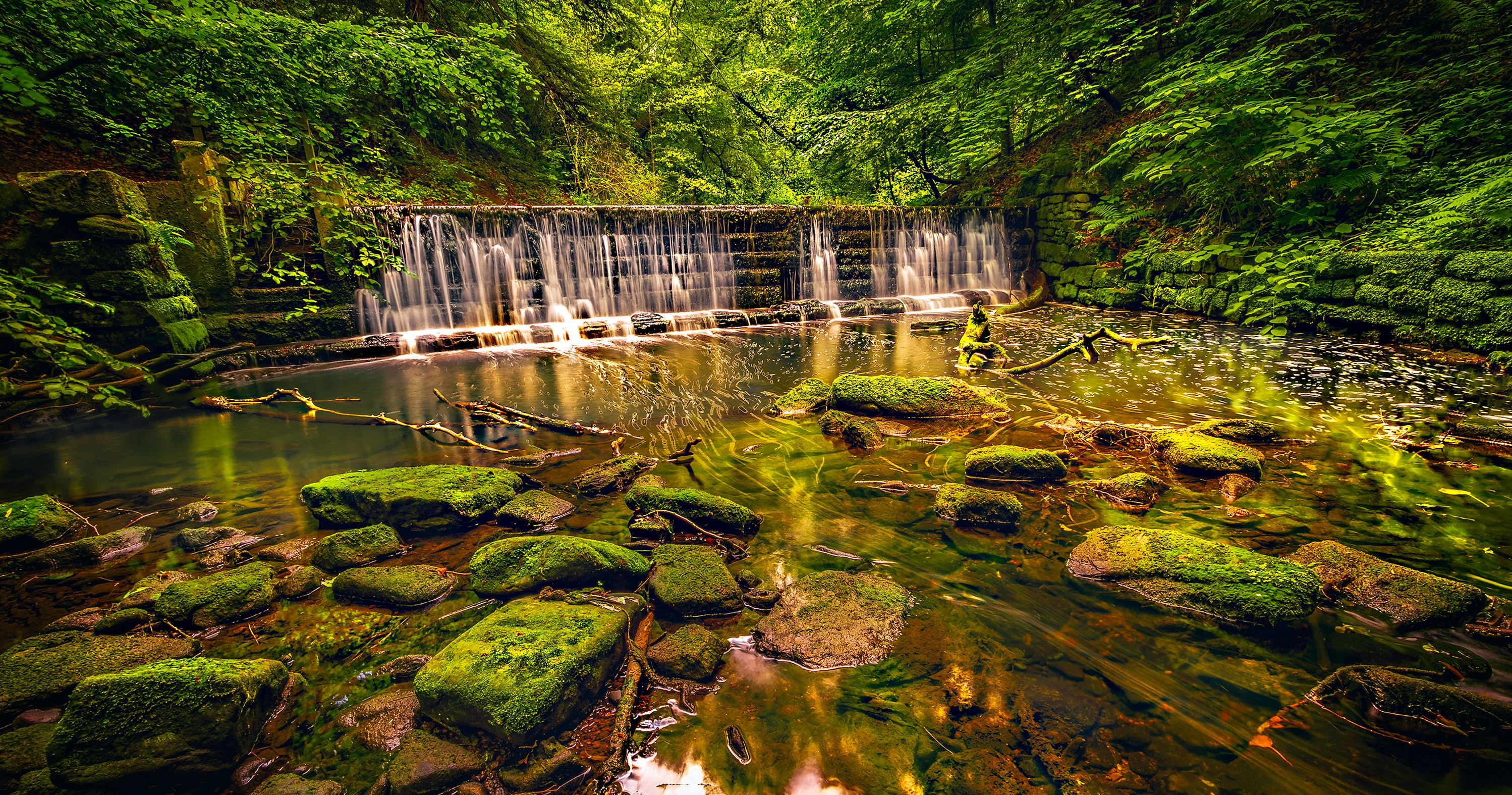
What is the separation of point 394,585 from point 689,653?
175 cm

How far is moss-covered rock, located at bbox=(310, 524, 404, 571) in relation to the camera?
3.25 m

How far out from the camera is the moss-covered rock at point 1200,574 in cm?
263

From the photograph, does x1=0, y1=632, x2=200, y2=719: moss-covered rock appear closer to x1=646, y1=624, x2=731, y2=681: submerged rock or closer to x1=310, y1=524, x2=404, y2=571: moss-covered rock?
x1=310, y1=524, x2=404, y2=571: moss-covered rock

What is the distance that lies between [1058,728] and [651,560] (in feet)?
7.10

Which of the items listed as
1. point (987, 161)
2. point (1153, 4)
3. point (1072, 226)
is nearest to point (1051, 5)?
point (1153, 4)

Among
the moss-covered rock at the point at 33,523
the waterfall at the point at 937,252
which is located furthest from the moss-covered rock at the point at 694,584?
the waterfall at the point at 937,252

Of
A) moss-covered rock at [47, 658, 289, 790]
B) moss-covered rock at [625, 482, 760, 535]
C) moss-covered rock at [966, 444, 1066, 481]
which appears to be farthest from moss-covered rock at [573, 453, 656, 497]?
moss-covered rock at [966, 444, 1066, 481]

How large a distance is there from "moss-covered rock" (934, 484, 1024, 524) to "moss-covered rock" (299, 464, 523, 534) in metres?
3.24

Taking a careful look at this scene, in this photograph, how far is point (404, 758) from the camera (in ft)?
6.46

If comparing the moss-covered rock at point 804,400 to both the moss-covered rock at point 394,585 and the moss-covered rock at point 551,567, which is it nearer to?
the moss-covered rock at point 551,567

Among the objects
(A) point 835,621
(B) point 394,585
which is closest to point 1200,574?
(A) point 835,621

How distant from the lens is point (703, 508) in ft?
12.1

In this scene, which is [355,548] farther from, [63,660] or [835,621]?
[835,621]

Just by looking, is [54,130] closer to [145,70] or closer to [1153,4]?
[145,70]
